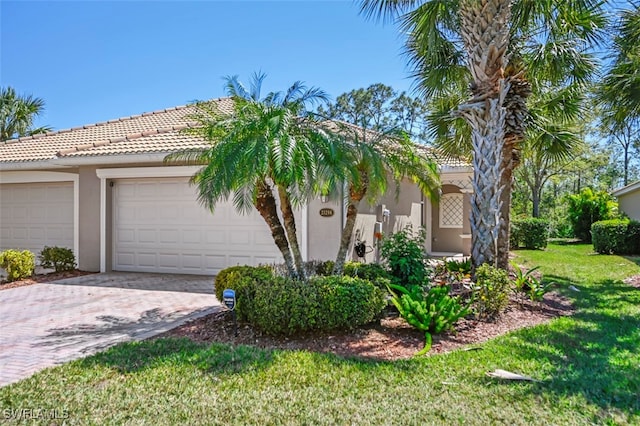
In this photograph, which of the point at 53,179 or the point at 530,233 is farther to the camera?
the point at 530,233

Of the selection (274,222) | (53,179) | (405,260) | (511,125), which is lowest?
(405,260)

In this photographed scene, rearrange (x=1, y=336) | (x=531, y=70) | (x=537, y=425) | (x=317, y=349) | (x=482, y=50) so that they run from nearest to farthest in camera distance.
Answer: (x=537, y=425) → (x=317, y=349) → (x=1, y=336) → (x=482, y=50) → (x=531, y=70)

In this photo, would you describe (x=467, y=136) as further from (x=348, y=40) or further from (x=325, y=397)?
(x=325, y=397)

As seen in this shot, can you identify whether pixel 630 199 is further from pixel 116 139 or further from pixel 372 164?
pixel 116 139

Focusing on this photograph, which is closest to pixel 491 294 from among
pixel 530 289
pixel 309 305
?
pixel 530 289

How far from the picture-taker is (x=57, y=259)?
37.9 feet

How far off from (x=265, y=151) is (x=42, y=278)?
8903 millimetres

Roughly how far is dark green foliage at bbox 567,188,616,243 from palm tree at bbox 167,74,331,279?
24.6m

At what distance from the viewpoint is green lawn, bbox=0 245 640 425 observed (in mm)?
3721

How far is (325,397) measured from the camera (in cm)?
404

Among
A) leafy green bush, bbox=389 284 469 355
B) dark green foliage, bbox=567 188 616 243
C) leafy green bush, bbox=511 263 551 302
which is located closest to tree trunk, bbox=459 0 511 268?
leafy green bush, bbox=511 263 551 302

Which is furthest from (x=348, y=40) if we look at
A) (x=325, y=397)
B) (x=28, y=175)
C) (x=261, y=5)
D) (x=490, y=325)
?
(x=325, y=397)

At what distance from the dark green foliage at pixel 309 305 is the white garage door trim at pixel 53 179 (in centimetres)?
861

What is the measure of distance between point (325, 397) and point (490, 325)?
3732 millimetres
